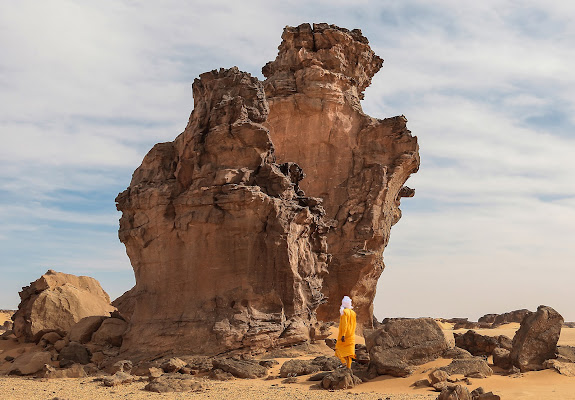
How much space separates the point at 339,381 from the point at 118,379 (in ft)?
15.9

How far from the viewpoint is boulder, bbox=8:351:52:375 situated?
15617mm

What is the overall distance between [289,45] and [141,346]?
16171 mm

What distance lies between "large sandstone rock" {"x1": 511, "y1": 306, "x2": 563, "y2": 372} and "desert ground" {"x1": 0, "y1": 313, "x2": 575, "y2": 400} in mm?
432

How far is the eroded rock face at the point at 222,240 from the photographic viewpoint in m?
16.3

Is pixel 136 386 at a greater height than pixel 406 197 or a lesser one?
lesser

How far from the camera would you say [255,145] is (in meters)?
17.8

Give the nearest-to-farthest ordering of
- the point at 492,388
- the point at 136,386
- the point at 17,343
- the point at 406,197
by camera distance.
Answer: the point at 492,388
the point at 136,386
the point at 17,343
the point at 406,197

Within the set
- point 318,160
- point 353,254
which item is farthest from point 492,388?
point 318,160

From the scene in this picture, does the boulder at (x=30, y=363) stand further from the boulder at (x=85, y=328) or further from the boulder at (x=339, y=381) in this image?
the boulder at (x=339, y=381)

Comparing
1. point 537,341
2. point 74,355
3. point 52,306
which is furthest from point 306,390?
point 52,306

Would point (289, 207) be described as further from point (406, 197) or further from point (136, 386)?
point (406, 197)

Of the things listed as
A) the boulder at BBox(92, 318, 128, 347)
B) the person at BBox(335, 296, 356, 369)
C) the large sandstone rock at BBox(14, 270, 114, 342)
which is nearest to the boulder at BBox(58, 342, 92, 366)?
the boulder at BBox(92, 318, 128, 347)

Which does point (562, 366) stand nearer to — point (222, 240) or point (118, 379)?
point (222, 240)

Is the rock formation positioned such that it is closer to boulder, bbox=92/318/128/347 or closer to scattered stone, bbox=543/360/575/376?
boulder, bbox=92/318/128/347
